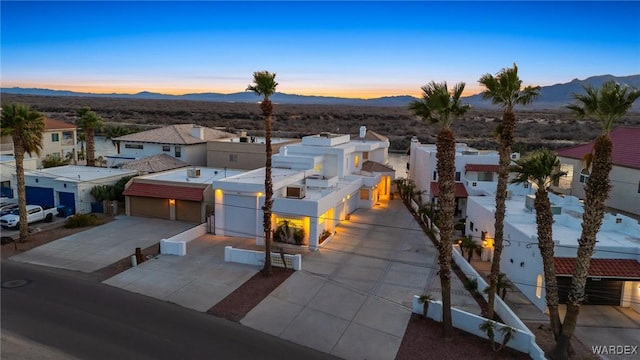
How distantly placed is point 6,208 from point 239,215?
17.3m

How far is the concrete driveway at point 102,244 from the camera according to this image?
23.3 metres

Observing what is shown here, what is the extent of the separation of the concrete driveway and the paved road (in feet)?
10.5

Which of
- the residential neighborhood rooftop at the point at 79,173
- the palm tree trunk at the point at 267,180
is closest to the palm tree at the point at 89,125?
the residential neighborhood rooftop at the point at 79,173

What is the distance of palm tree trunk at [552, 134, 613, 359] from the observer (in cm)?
1433

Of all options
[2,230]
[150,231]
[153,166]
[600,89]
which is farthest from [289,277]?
[153,166]

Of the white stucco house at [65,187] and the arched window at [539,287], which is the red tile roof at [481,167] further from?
the white stucco house at [65,187]

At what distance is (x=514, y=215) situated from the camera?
2383cm

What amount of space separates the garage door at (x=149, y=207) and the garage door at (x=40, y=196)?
6.46 m

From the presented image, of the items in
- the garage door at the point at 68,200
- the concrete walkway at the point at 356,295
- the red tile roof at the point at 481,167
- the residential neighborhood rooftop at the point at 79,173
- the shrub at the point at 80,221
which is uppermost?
the red tile roof at the point at 481,167

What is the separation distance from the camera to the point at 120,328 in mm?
16375

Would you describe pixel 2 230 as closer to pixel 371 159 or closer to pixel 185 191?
pixel 185 191

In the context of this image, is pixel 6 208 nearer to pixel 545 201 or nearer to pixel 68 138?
pixel 68 138

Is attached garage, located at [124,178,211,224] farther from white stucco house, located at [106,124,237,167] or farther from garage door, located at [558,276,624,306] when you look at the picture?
garage door, located at [558,276,624,306]

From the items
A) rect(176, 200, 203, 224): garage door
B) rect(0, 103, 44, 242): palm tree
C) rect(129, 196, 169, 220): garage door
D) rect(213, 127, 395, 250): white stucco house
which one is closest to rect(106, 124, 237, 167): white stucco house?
rect(129, 196, 169, 220): garage door
